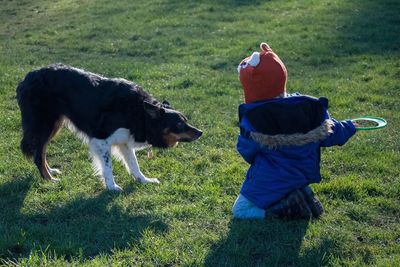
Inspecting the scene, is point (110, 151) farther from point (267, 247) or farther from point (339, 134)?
point (339, 134)

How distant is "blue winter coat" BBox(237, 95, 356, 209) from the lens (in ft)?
16.4

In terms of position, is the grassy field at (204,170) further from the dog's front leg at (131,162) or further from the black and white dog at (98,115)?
the black and white dog at (98,115)

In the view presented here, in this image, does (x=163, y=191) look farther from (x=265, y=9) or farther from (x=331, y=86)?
(x=265, y=9)

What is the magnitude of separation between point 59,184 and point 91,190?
41cm

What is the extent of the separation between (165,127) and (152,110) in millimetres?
283

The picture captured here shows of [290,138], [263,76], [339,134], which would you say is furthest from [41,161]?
[339,134]

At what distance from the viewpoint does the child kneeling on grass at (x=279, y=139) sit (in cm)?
500

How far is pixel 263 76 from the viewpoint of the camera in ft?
16.4

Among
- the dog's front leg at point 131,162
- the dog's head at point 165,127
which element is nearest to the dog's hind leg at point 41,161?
the dog's front leg at point 131,162

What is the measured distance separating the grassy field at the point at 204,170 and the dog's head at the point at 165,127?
1.66 feet

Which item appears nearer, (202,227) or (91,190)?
(202,227)

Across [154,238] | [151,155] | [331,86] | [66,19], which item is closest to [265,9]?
[66,19]

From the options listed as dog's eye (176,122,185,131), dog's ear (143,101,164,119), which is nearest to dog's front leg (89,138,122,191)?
dog's ear (143,101,164,119)

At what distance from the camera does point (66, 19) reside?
17.8 meters
